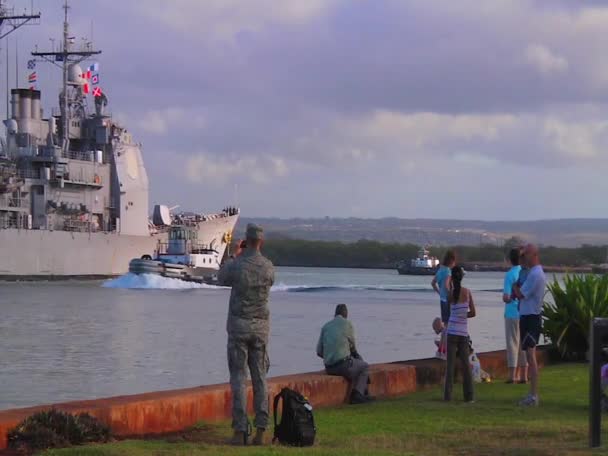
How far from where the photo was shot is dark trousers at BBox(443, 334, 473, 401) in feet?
38.6

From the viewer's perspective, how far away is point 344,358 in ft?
40.2

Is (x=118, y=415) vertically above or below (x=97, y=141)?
below

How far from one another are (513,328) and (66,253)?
61764mm

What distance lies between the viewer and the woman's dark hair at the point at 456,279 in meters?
12.1

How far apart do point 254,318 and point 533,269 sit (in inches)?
153

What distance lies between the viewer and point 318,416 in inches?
431

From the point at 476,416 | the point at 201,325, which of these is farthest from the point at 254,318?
the point at 201,325

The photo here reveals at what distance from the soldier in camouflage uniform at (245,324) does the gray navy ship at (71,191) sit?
62192mm

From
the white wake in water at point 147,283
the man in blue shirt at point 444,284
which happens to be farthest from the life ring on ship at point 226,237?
the man in blue shirt at point 444,284

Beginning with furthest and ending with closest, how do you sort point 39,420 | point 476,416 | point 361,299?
1. point 361,299
2. point 476,416
3. point 39,420

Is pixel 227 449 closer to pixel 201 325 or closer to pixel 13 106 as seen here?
pixel 201 325

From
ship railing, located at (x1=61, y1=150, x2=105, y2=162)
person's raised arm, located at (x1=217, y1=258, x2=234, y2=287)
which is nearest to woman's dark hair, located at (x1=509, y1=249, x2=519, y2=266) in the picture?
person's raised arm, located at (x1=217, y1=258, x2=234, y2=287)

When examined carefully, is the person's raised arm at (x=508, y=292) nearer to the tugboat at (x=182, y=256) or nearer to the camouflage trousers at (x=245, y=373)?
the camouflage trousers at (x=245, y=373)

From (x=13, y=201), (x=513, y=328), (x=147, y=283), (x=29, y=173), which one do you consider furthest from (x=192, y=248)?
(x=513, y=328)
